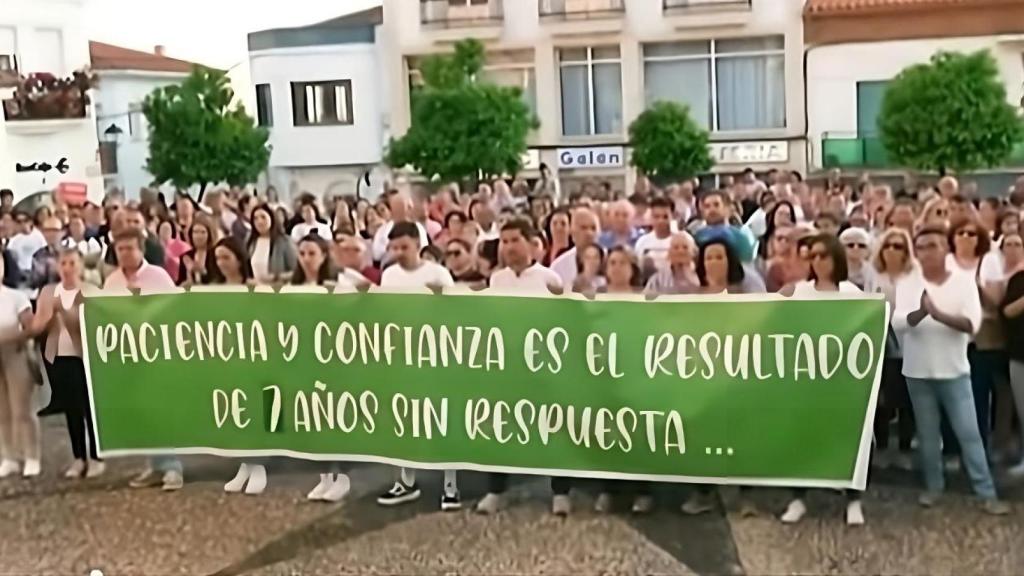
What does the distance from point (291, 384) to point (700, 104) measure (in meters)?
12.1

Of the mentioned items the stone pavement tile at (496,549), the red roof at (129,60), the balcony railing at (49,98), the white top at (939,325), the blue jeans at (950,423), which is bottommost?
the stone pavement tile at (496,549)

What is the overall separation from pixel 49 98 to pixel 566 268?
47.3 feet

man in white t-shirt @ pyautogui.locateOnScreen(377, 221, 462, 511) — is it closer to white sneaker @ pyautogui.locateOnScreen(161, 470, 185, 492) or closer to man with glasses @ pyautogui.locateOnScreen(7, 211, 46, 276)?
white sneaker @ pyautogui.locateOnScreen(161, 470, 185, 492)

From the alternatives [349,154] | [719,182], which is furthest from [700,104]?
[349,154]

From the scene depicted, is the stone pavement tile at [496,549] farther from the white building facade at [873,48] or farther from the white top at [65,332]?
the white building facade at [873,48]

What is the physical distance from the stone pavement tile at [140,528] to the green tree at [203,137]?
30.6 feet

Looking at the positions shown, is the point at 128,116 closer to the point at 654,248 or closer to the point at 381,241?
the point at 381,241

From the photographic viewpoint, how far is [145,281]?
6.75 metres

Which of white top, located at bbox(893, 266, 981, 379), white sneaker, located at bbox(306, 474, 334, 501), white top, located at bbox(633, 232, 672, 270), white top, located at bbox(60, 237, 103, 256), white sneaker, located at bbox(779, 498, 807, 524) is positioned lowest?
white sneaker, located at bbox(779, 498, 807, 524)

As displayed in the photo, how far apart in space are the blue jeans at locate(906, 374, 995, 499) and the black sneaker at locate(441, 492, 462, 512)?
2257 millimetres

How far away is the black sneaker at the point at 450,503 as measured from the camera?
6.25 metres

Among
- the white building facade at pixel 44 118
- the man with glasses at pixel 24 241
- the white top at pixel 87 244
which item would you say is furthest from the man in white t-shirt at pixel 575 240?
the white building facade at pixel 44 118

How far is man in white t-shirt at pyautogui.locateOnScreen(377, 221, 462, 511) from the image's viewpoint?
20.7 ft

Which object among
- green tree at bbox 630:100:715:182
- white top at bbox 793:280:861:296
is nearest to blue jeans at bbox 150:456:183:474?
white top at bbox 793:280:861:296
